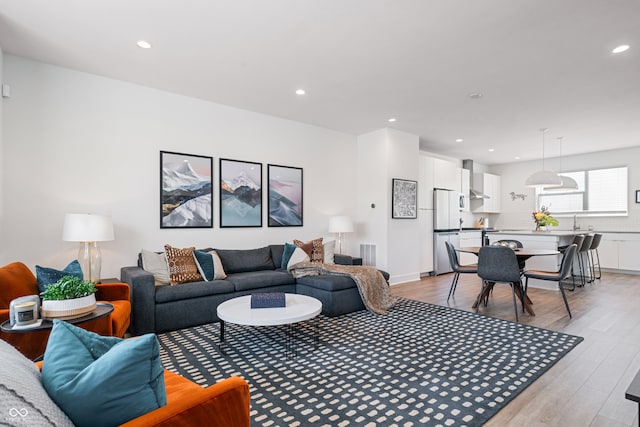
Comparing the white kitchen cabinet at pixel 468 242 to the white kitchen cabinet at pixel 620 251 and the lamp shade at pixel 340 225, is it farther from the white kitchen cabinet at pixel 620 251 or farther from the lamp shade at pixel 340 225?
the lamp shade at pixel 340 225

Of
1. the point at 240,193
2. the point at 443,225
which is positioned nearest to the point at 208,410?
the point at 240,193

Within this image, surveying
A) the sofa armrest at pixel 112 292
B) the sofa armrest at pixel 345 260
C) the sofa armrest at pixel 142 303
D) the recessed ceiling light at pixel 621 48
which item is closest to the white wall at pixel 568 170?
the recessed ceiling light at pixel 621 48

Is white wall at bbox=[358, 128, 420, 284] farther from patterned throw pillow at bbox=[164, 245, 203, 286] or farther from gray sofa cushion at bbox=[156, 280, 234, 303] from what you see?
patterned throw pillow at bbox=[164, 245, 203, 286]

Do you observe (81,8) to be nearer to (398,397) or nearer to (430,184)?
(398,397)

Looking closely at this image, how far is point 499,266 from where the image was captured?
4020 millimetres

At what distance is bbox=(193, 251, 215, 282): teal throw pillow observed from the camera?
3885 millimetres

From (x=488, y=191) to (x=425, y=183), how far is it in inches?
119

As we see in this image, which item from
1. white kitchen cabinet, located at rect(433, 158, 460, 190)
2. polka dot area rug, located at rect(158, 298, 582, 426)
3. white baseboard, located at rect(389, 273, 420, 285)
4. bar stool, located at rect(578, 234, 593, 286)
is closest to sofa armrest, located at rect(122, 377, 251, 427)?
polka dot area rug, located at rect(158, 298, 582, 426)

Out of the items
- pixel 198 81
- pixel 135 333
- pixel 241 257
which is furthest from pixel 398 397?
pixel 198 81

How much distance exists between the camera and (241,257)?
451cm

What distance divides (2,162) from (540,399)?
4876mm

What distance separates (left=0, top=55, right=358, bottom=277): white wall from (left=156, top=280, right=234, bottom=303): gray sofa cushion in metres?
0.85

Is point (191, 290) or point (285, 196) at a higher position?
point (285, 196)

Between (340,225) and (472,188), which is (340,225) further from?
(472,188)
